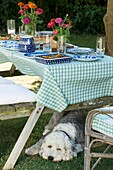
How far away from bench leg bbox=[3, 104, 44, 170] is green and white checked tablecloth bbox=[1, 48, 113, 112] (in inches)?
4.3

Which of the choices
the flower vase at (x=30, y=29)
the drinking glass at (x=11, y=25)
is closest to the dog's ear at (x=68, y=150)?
the flower vase at (x=30, y=29)

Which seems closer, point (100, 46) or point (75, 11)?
point (100, 46)

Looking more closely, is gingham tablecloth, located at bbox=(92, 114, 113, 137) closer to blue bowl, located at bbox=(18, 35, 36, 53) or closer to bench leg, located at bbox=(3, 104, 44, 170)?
bench leg, located at bbox=(3, 104, 44, 170)

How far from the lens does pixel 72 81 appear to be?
3.40 meters

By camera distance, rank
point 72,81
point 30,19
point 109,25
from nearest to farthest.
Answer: point 72,81 < point 30,19 < point 109,25

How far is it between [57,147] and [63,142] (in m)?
0.06

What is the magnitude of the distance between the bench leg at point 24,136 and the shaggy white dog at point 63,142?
198 mm

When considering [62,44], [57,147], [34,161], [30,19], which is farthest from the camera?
[30,19]

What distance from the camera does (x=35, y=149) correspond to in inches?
147

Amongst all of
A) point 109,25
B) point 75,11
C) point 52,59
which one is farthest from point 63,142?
point 75,11

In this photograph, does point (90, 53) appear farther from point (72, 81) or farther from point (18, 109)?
point (18, 109)

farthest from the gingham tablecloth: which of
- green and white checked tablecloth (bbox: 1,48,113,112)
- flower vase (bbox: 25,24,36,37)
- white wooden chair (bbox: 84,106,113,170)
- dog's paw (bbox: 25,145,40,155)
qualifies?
flower vase (bbox: 25,24,36,37)

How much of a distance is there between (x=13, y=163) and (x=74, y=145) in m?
0.51

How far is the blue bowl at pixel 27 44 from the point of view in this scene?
3.91m
